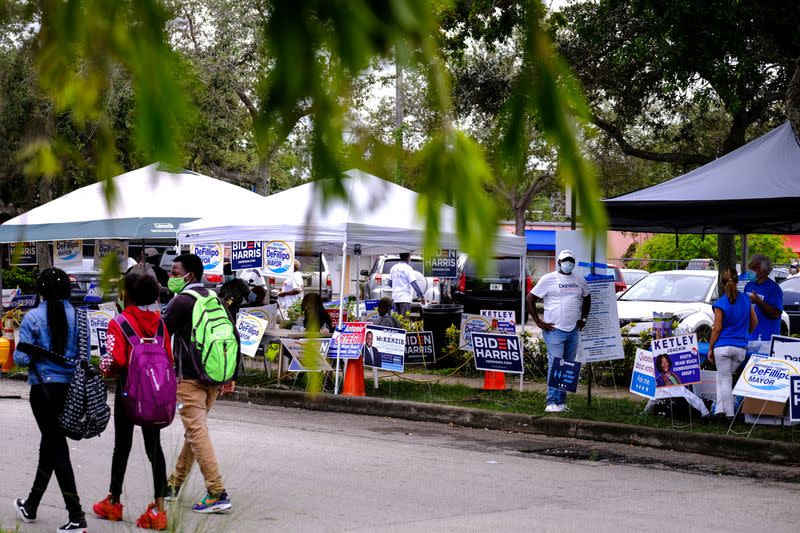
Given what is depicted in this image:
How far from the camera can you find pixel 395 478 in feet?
30.2

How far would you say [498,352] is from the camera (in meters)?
14.5

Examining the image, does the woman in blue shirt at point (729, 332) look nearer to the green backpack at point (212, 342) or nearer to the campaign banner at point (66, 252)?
the green backpack at point (212, 342)

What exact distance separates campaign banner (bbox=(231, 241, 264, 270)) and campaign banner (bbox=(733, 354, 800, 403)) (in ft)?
26.1

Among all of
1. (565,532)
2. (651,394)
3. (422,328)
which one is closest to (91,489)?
(565,532)

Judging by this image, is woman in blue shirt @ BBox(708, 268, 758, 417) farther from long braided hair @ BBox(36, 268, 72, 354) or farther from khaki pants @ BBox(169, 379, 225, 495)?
long braided hair @ BBox(36, 268, 72, 354)

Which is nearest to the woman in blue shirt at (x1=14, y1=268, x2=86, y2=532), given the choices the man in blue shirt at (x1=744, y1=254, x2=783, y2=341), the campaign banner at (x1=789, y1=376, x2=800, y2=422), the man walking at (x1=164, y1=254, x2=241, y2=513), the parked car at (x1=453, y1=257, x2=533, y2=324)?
the man walking at (x1=164, y1=254, x2=241, y2=513)

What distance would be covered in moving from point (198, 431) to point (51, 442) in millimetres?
943

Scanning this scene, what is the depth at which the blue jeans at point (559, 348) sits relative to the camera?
1285cm

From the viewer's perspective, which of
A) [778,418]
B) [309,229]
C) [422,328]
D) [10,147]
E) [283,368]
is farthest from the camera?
[422,328]

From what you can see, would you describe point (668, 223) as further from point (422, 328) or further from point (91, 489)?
point (91, 489)

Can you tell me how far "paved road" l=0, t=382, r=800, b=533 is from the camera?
7570 mm

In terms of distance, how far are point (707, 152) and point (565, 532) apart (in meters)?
24.1

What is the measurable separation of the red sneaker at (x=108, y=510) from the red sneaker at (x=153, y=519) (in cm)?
27

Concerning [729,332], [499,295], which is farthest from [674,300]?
[499,295]
